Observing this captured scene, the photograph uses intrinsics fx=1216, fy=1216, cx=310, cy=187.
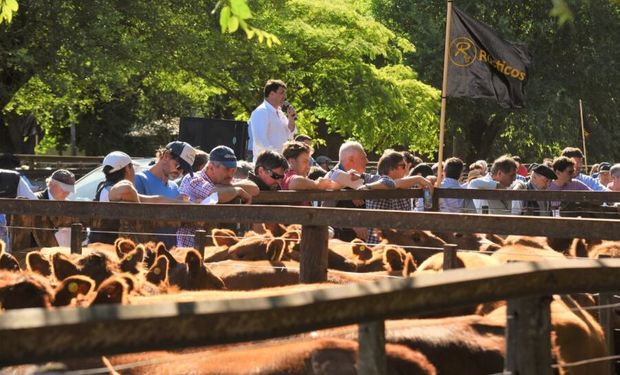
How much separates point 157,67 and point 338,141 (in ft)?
86.1

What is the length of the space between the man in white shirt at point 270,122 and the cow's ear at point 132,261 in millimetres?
5618

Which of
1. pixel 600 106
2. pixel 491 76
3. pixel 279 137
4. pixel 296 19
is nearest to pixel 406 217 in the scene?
pixel 279 137

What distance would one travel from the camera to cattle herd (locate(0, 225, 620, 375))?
13.6ft

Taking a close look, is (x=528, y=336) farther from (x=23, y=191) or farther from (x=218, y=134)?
(x=218, y=134)

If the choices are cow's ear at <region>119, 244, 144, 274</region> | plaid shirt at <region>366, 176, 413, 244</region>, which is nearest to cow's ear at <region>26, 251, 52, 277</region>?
cow's ear at <region>119, 244, 144, 274</region>

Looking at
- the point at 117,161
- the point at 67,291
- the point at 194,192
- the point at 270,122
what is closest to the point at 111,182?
the point at 117,161

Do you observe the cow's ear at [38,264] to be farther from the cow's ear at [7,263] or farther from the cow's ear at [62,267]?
the cow's ear at [62,267]

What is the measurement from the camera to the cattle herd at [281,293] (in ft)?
13.6

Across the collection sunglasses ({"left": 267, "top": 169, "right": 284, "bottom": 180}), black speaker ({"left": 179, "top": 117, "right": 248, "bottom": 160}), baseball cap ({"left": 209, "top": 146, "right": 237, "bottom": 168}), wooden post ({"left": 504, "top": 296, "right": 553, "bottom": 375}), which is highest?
black speaker ({"left": 179, "top": 117, "right": 248, "bottom": 160})

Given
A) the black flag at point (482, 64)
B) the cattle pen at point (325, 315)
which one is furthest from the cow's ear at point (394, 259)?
the black flag at point (482, 64)

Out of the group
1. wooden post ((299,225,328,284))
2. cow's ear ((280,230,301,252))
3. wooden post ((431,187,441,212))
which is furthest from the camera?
wooden post ((431,187,441,212))

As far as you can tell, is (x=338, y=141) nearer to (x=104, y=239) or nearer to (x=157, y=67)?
(x=157, y=67)

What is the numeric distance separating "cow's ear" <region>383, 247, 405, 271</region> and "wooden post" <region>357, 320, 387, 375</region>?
16.8ft

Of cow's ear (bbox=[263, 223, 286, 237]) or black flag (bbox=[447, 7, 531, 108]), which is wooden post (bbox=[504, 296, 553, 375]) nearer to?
cow's ear (bbox=[263, 223, 286, 237])
